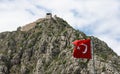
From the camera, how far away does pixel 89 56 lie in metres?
54.4

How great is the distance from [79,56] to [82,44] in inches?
75.9

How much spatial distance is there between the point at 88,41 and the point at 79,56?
2.75 metres

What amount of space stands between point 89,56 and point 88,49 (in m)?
1.13

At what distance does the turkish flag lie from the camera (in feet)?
178

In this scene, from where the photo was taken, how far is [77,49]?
178ft

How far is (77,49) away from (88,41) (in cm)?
217

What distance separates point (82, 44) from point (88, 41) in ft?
3.51

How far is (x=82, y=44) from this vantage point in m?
54.7

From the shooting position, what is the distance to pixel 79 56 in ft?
178

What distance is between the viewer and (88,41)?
2159 inches

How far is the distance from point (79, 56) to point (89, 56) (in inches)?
60.9

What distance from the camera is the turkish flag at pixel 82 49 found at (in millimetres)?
54406

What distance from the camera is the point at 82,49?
54.5 metres
